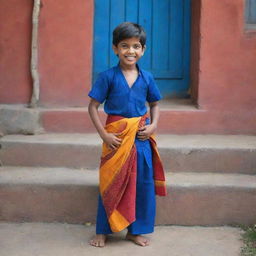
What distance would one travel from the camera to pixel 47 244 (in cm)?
381

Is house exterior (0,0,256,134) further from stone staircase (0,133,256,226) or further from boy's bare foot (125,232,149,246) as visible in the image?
boy's bare foot (125,232,149,246)

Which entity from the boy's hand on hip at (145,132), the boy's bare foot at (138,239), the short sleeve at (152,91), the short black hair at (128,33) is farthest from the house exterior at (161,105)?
the short black hair at (128,33)

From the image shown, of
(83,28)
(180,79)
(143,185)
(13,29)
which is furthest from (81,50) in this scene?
(143,185)

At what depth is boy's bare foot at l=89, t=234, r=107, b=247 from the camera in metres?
3.79

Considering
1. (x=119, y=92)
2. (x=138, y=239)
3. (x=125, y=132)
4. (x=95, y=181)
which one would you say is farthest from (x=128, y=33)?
(x=138, y=239)

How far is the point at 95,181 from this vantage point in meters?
4.30

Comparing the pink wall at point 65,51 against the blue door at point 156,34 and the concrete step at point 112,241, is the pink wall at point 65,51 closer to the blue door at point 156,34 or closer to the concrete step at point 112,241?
the blue door at point 156,34

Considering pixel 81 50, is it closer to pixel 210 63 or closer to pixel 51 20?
pixel 51 20

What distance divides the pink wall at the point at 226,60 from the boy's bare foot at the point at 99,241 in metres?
2.00

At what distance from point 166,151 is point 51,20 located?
1830mm

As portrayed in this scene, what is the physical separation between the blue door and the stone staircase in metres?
1.29

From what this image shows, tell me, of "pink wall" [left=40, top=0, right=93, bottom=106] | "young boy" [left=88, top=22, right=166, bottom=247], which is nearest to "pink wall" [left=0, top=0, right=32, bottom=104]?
"pink wall" [left=40, top=0, right=93, bottom=106]

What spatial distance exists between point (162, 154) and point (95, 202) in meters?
0.76

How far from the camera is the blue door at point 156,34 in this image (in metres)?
5.83
